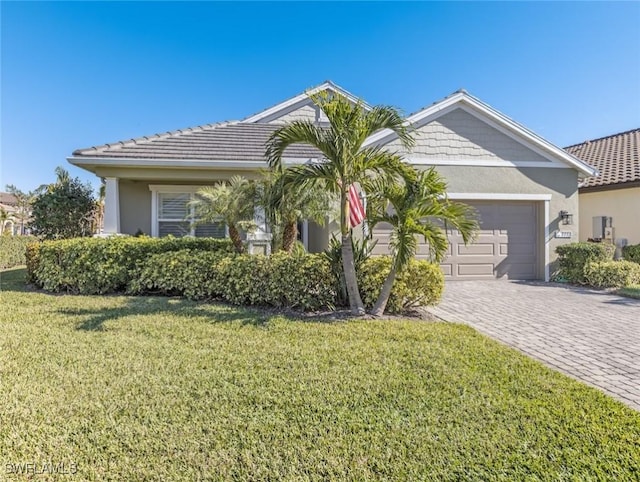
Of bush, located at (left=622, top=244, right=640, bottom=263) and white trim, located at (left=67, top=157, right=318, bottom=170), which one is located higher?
white trim, located at (left=67, top=157, right=318, bottom=170)

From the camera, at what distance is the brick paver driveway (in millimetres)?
4242

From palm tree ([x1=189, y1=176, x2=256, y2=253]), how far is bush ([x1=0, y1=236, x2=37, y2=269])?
11.5m

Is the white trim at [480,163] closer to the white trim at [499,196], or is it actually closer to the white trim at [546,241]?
the white trim at [499,196]

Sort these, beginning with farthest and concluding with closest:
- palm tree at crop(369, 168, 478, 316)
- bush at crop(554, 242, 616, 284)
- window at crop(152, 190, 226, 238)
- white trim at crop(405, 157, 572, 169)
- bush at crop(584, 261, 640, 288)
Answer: window at crop(152, 190, 226, 238) → white trim at crop(405, 157, 572, 169) → bush at crop(554, 242, 616, 284) → bush at crop(584, 261, 640, 288) → palm tree at crop(369, 168, 478, 316)

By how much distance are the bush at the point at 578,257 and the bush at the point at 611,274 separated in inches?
→ 12.0

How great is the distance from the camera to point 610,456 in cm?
260

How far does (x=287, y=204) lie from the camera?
663 cm

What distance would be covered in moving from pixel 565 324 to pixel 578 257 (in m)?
5.59

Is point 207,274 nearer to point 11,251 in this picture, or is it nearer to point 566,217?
point 566,217

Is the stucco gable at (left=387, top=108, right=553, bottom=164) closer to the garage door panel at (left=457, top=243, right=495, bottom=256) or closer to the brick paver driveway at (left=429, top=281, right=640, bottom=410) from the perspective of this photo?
the garage door panel at (left=457, top=243, right=495, bottom=256)

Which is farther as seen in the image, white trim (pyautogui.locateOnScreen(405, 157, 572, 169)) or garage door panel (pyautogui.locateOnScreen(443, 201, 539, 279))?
garage door panel (pyautogui.locateOnScreen(443, 201, 539, 279))

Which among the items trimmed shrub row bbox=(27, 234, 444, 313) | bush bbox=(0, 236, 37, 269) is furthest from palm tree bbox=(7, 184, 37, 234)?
trimmed shrub row bbox=(27, 234, 444, 313)

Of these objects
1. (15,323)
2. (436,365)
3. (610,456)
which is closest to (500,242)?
(436,365)

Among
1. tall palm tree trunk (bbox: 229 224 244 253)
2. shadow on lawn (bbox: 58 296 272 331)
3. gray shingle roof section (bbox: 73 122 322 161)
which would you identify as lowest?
shadow on lawn (bbox: 58 296 272 331)
